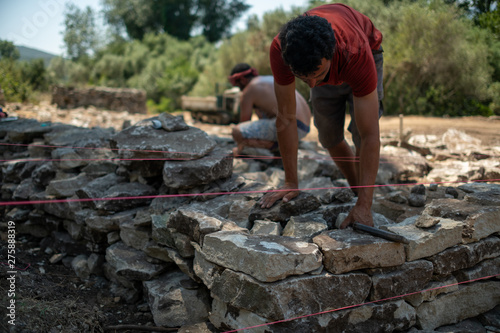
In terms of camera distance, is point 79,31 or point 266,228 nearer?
point 266,228

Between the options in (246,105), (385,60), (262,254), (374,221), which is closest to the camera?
(262,254)

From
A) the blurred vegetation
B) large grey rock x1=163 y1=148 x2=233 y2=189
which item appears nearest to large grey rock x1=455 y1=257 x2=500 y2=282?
large grey rock x1=163 y1=148 x2=233 y2=189

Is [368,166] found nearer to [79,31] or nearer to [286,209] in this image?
[286,209]

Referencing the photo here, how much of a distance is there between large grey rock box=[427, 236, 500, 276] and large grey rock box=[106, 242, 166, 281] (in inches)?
74.5

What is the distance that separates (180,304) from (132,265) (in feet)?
1.87

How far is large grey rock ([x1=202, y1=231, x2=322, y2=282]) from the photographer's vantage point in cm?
194

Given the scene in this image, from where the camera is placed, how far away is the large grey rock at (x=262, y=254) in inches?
76.2

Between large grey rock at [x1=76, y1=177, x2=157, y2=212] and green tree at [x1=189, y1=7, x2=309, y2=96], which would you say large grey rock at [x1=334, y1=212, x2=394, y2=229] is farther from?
green tree at [x1=189, y1=7, x2=309, y2=96]

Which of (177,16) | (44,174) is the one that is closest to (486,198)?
(44,174)

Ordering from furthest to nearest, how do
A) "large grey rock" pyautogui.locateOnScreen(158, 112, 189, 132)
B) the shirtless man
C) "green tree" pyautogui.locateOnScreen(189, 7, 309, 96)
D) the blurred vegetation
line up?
"green tree" pyautogui.locateOnScreen(189, 7, 309, 96), the blurred vegetation, the shirtless man, "large grey rock" pyautogui.locateOnScreen(158, 112, 189, 132)

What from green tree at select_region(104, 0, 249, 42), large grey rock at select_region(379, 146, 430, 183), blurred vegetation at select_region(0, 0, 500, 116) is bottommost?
large grey rock at select_region(379, 146, 430, 183)

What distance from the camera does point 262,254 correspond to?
1.94 metres

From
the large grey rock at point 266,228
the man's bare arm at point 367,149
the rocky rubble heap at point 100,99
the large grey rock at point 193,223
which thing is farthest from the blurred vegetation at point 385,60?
the man's bare arm at point 367,149

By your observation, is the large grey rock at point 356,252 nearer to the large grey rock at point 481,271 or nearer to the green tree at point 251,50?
the large grey rock at point 481,271
